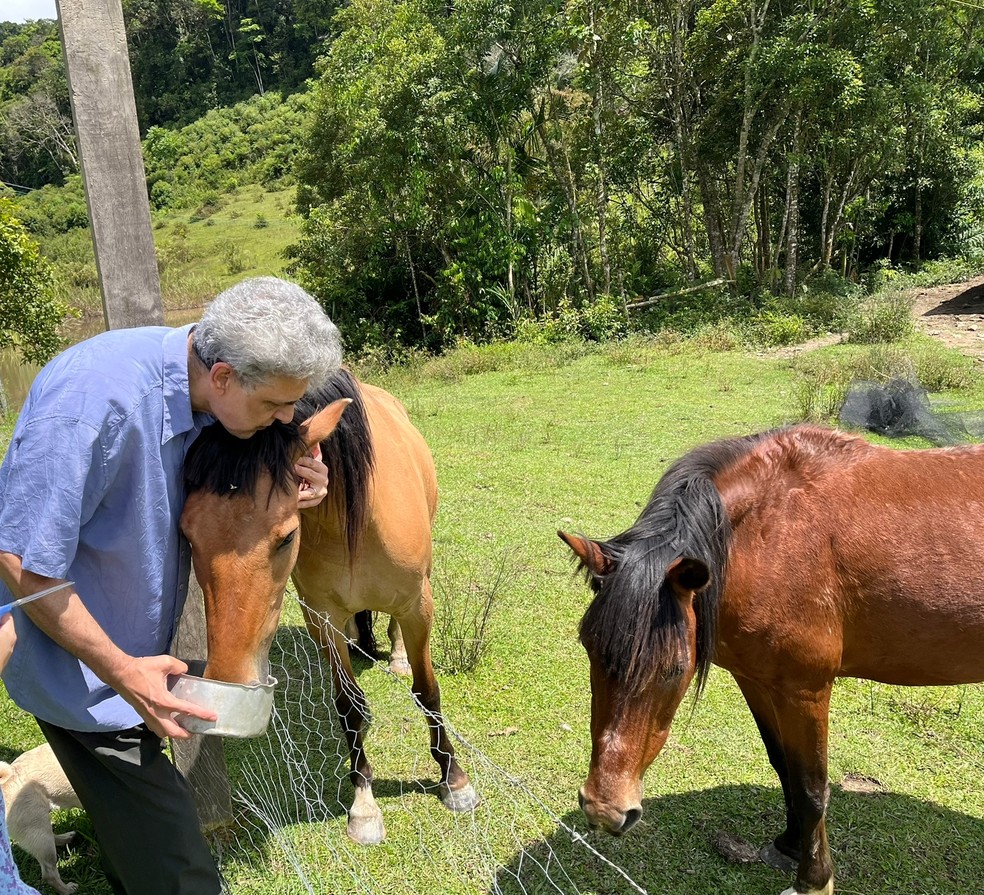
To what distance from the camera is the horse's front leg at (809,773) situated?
228 centimetres

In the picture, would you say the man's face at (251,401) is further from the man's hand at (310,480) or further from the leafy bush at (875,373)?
the leafy bush at (875,373)

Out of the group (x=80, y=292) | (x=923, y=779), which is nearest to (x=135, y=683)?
(x=923, y=779)

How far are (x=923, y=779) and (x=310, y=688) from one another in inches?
117

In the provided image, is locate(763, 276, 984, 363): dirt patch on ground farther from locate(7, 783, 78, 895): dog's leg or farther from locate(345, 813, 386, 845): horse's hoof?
locate(7, 783, 78, 895): dog's leg

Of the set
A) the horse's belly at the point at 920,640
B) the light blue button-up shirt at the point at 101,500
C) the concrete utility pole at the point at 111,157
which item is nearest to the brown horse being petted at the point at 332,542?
the light blue button-up shirt at the point at 101,500

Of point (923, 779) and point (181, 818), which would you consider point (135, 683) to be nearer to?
point (181, 818)

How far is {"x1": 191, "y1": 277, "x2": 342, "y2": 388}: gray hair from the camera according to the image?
5.21 ft

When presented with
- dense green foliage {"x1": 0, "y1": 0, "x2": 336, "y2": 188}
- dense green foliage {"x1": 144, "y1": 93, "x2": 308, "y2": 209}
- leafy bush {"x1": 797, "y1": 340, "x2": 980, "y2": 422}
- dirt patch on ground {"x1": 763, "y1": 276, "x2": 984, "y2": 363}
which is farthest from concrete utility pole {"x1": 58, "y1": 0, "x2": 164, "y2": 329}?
dense green foliage {"x1": 0, "y1": 0, "x2": 336, "y2": 188}

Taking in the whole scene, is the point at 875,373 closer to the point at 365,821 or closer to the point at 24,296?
the point at 365,821

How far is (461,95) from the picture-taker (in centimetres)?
1431

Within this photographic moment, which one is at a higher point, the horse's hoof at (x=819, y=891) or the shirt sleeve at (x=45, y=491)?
the shirt sleeve at (x=45, y=491)

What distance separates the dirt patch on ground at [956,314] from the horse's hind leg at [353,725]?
35.9 feet

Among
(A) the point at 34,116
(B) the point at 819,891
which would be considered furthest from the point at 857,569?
(A) the point at 34,116

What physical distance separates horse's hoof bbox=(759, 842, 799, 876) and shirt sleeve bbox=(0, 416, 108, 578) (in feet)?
8.45
